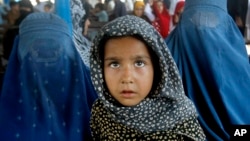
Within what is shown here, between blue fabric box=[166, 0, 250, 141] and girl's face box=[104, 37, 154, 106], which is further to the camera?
blue fabric box=[166, 0, 250, 141]

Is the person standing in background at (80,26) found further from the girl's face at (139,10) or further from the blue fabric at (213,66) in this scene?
the girl's face at (139,10)

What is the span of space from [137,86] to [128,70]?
49 millimetres

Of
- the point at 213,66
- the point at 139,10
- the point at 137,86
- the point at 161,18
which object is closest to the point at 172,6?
the point at 161,18

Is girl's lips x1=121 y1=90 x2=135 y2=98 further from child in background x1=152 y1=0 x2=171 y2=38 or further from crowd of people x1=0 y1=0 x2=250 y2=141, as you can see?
child in background x1=152 y1=0 x2=171 y2=38

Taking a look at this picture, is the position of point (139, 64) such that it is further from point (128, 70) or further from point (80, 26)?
point (80, 26)

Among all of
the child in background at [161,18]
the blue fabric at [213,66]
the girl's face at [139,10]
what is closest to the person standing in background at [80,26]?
the blue fabric at [213,66]

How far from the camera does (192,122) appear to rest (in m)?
1.00

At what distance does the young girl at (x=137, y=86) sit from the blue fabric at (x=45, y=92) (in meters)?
0.15

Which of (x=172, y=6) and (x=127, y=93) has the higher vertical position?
(x=172, y=6)

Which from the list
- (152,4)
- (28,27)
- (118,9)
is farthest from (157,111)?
(152,4)

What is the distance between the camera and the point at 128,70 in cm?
90

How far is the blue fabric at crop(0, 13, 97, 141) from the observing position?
109 centimetres

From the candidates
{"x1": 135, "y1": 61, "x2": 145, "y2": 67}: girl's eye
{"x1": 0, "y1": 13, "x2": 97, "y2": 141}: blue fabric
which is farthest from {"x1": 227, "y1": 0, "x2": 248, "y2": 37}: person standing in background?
{"x1": 135, "y1": 61, "x2": 145, "y2": 67}: girl's eye

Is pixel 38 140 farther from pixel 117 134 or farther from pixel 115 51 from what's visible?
pixel 115 51
